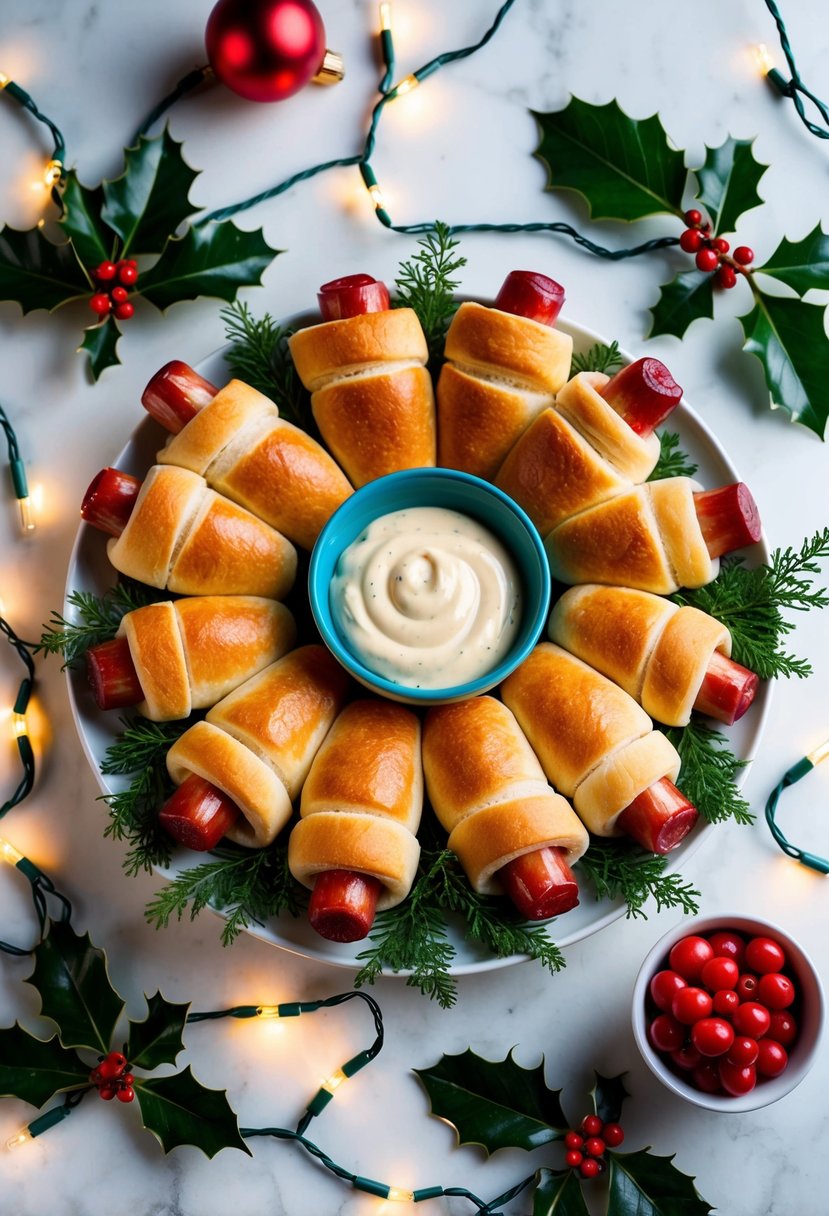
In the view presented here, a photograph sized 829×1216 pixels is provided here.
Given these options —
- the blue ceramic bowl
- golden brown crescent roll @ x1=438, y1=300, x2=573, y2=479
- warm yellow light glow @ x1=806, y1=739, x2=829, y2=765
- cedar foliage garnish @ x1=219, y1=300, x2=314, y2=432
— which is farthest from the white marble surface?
the blue ceramic bowl

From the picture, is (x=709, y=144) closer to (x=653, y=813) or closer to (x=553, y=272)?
(x=553, y=272)

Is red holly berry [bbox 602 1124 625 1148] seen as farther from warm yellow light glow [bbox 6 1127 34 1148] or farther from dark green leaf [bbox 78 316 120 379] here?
dark green leaf [bbox 78 316 120 379]

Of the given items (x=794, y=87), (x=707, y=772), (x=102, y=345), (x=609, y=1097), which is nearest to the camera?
(x=707, y=772)

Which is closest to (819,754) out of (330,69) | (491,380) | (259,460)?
(491,380)

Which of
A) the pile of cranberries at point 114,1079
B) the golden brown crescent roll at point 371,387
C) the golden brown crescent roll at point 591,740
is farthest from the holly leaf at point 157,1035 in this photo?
the golden brown crescent roll at point 371,387

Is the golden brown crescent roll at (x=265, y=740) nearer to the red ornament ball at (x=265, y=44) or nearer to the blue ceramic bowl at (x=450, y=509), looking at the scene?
the blue ceramic bowl at (x=450, y=509)

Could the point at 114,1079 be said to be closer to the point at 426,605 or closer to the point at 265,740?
the point at 265,740
